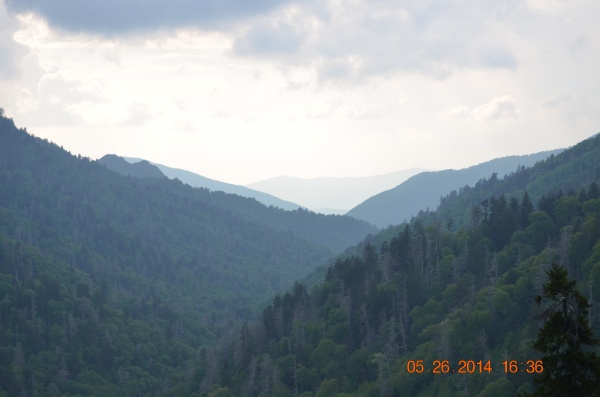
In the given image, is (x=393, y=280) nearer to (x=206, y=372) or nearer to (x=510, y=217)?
(x=510, y=217)

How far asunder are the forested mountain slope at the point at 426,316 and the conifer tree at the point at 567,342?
45889 mm

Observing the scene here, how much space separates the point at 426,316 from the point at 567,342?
75.3 metres

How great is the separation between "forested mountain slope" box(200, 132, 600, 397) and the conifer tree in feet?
151

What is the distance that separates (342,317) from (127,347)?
73809mm

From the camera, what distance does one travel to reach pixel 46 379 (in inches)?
5581

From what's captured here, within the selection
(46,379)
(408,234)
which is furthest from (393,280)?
(46,379)

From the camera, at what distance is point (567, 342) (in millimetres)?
24438

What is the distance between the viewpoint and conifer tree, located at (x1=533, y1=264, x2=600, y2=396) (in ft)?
79.2

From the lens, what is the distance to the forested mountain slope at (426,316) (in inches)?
3221
